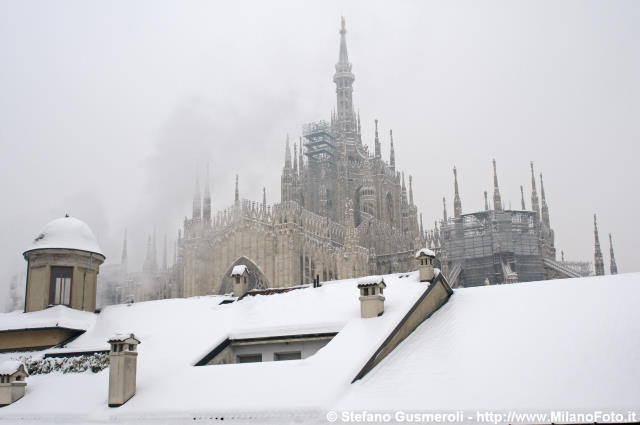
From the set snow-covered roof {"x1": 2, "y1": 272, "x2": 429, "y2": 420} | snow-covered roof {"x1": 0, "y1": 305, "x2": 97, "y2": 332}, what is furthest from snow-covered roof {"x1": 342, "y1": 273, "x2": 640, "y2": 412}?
snow-covered roof {"x1": 0, "y1": 305, "x2": 97, "y2": 332}

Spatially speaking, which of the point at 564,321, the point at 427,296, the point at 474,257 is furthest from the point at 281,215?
the point at 564,321

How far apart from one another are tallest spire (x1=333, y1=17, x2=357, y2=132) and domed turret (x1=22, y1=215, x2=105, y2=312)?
1834 inches

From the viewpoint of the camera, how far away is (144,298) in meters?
55.9

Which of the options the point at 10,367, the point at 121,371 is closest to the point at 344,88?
the point at 10,367

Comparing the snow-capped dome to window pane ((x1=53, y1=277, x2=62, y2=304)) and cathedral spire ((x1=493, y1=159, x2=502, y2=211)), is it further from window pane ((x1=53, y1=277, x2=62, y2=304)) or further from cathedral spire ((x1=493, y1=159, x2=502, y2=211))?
cathedral spire ((x1=493, y1=159, x2=502, y2=211))

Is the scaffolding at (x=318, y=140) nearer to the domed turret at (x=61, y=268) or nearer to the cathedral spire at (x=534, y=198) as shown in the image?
the cathedral spire at (x=534, y=198)

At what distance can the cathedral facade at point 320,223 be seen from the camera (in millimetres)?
52375

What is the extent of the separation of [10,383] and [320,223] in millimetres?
36703

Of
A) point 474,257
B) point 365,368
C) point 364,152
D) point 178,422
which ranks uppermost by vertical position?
point 364,152

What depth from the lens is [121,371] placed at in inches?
769

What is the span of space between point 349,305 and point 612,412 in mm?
10498

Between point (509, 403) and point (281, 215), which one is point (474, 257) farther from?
point (509, 403)

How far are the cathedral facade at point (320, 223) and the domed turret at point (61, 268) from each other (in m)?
21.2

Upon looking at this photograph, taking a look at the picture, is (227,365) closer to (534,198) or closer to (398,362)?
(398,362)
